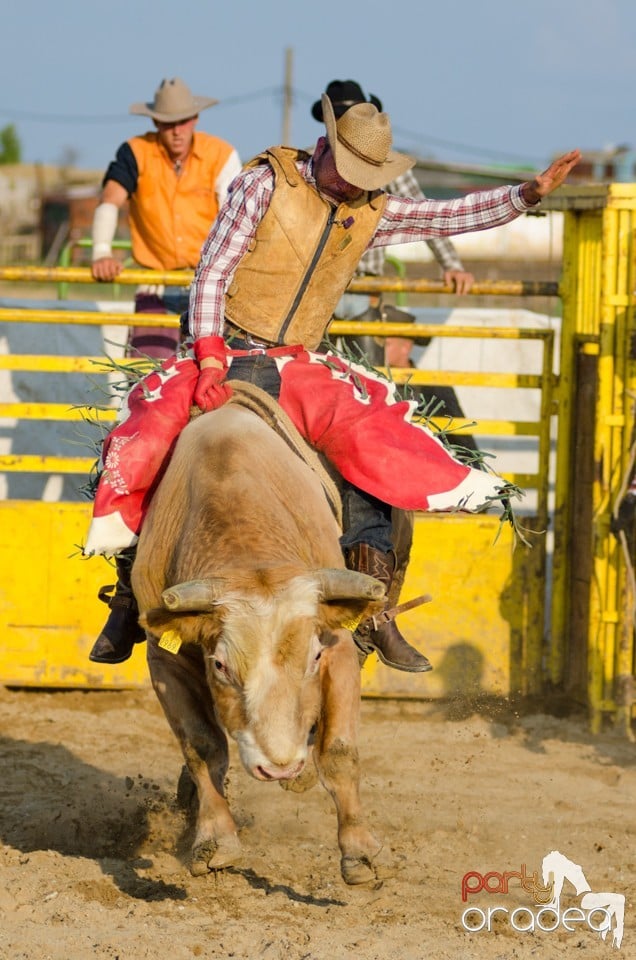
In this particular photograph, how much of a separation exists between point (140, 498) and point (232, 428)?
509mm

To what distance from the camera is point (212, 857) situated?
13.8ft

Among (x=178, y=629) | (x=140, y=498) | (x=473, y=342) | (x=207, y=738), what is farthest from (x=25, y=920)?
(x=473, y=342)

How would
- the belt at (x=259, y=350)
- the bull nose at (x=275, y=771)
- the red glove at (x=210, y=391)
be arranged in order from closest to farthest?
the bull nose at (x=275, y=771) < the red glove at (x=210, y=391) < the belt at (x=259, y=350)

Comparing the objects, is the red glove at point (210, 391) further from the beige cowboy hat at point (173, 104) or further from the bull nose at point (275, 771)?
the beige cowboy hat at point (173, 104)

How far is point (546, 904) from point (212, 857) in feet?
3.67

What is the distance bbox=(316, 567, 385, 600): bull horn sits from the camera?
395 centimetres

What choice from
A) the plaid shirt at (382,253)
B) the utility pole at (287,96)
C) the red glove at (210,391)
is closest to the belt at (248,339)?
the red glove at (210,391)

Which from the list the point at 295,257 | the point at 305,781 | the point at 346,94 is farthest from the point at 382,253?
the point at 305,781

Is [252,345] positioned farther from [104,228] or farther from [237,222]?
[104,228]

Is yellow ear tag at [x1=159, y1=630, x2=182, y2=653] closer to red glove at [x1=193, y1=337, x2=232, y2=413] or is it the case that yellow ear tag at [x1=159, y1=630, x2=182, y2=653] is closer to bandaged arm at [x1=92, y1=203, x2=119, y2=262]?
red glove at [x1=193, y1=337, x2=232, y2=413]

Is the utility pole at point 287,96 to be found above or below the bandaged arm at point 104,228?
above

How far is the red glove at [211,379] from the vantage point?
4.88 metres

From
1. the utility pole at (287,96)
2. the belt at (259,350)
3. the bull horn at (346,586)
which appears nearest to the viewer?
the bull horn at (346,586)

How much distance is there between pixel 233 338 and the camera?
5.31 meters
